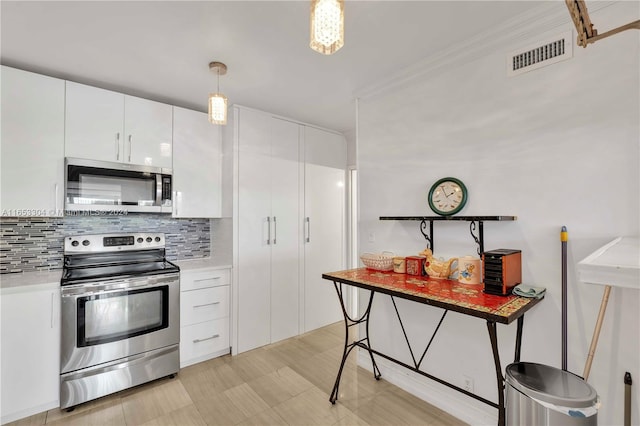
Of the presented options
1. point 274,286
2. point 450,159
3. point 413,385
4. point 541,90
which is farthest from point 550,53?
point 274,286

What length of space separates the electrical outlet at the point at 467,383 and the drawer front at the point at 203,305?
7.03 feet

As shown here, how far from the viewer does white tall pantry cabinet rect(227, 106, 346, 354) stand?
3.07 m

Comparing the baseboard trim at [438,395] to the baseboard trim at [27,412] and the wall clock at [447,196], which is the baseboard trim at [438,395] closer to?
the wall clock at [447,196]

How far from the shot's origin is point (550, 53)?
1.69 meters

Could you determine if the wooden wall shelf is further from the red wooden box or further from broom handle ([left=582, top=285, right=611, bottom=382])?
broom handle ([left=582, top=285, right=611, bottom=382])

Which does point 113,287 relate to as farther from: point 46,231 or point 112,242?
point 46,231

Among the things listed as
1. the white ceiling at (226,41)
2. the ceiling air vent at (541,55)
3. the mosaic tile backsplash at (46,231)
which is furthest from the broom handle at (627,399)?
the mosaic tile backsplash at (46,231)

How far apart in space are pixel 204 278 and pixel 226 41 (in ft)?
6.62

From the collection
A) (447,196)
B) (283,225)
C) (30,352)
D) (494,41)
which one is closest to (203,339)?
(30,352)

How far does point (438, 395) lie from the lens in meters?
2.16

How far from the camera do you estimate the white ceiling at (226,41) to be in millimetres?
1661

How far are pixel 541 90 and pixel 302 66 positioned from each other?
5.15 ft

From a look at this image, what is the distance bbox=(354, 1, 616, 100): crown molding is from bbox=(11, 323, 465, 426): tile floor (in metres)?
2.44

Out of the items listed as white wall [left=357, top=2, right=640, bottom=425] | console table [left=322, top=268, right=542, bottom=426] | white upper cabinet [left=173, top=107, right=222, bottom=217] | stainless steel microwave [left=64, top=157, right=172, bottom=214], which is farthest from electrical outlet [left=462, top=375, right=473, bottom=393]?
stainless steel microwave [left=64, top=157, right=172, bottom=214]
